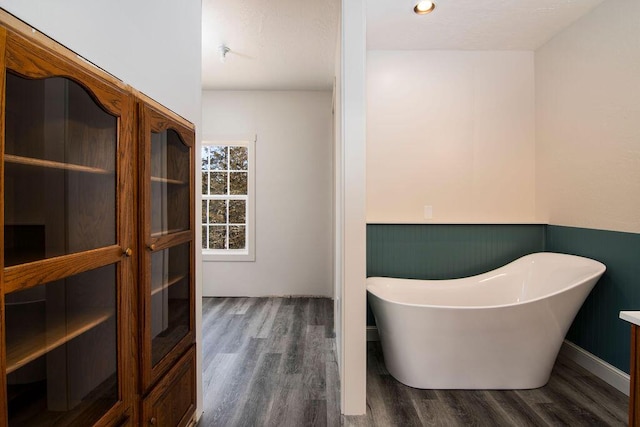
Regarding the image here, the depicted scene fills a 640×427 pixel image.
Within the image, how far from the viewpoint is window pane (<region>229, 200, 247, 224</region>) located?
477 cm

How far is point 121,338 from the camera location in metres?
1.16

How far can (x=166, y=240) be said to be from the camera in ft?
4.86

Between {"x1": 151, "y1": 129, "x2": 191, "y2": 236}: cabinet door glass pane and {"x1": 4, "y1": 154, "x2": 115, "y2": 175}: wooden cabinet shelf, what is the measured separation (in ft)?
1.03

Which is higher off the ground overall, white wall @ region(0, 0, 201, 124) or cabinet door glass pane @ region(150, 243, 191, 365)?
white wall @ region(0, 0, 201, 124)

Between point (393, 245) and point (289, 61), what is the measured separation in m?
2.12

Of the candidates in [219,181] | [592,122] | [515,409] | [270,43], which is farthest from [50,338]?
[219,181]

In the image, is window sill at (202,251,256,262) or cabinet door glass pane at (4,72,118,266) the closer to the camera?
cabinet door glass pane at (4,72,118,266)

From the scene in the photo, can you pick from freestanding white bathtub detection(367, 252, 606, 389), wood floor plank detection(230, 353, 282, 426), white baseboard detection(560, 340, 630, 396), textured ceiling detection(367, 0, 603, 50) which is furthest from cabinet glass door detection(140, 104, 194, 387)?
white baseboard detection(560, 340, 630, 396)

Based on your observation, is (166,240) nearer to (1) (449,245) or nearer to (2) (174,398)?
(2) (174,398)

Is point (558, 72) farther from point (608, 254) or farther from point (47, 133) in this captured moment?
point (47, 133)

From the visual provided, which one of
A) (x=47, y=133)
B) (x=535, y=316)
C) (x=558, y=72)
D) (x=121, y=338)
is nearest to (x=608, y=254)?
(x=535, y=316)

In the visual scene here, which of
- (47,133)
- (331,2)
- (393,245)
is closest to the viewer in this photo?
(47,133)

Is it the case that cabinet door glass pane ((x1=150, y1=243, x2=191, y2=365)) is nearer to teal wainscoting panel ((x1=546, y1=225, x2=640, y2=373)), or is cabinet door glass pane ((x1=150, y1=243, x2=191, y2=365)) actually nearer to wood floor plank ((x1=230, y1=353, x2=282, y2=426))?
wood floor plank ((x1=230, y1=353, x2=282, y2=426))

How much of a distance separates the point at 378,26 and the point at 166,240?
2.36 meters
